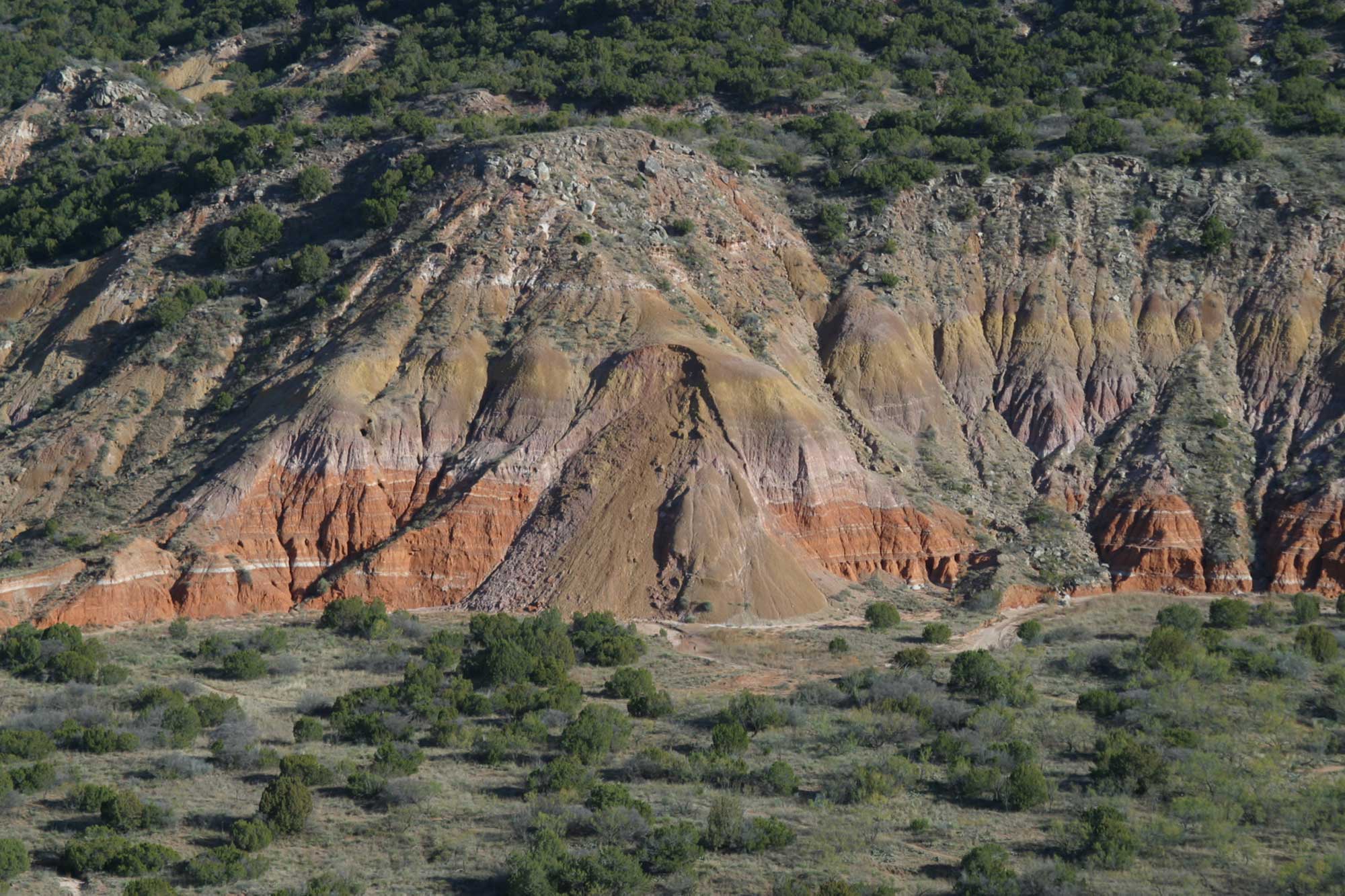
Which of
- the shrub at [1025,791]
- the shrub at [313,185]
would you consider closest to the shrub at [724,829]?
the shrub at [1025,791]

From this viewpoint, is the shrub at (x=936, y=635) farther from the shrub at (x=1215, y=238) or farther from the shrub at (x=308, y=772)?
the shrub at (x=1215, y=238)

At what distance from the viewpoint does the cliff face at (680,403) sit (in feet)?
159

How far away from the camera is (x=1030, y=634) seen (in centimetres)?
4419

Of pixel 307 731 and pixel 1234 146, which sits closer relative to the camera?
pixel 307 731

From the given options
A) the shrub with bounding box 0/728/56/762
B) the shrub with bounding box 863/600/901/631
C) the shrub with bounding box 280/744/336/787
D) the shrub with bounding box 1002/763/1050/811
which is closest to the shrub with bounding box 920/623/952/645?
the shrub with bounding box 863/600/901/631

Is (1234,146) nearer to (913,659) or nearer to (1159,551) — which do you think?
(1159,551)

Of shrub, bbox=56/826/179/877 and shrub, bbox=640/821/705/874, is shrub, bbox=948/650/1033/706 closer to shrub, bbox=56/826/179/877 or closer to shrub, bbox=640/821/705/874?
shrub, bbox=640/821/705/874

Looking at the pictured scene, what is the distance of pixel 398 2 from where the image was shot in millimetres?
100375

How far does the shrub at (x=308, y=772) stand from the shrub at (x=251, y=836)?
296cm

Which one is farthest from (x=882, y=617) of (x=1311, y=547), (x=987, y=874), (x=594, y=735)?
(x=987, y=874)

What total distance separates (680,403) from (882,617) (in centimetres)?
1136

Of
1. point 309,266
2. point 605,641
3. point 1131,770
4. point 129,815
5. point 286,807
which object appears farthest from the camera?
point 309,266

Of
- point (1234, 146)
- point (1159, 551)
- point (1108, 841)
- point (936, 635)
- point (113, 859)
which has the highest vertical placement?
point (1234, 146)

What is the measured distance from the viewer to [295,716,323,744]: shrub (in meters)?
34.2
